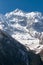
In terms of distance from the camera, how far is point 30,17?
79.0m

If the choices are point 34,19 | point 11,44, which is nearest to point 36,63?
point 11,44

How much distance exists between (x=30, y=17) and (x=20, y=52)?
196 ft

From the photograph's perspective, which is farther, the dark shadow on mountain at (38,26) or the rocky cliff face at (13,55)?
the dark shadow on mountain at (38,26)

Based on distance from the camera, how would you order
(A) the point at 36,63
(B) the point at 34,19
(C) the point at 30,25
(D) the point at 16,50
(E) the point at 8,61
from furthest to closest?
1. (B) the point at 34,19
2. (C) the point at 30,25
3. (A) the point at 36,63
4. (D) the point at 16,50
5. (E) the point at 8,61

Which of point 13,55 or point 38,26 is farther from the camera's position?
point 38,26

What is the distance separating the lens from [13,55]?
18.9 meters

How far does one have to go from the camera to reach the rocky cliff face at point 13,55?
59.5ft

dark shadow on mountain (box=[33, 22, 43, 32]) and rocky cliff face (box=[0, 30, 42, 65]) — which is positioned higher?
dark shadow on mountain (box=[33, 22, 43, 32])

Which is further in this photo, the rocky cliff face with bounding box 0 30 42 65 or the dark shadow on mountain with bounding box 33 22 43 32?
the dark shadow on mountain with bounding box 33 22 43 32

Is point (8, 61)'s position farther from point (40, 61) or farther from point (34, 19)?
point (34, 19)

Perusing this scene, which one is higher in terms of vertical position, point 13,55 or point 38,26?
point 38,26

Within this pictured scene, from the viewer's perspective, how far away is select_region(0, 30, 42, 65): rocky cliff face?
18.1m

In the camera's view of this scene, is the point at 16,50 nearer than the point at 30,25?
Yes

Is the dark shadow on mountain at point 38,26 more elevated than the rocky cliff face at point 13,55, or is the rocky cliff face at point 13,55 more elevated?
the dark shadow on mountain at point 38,26
